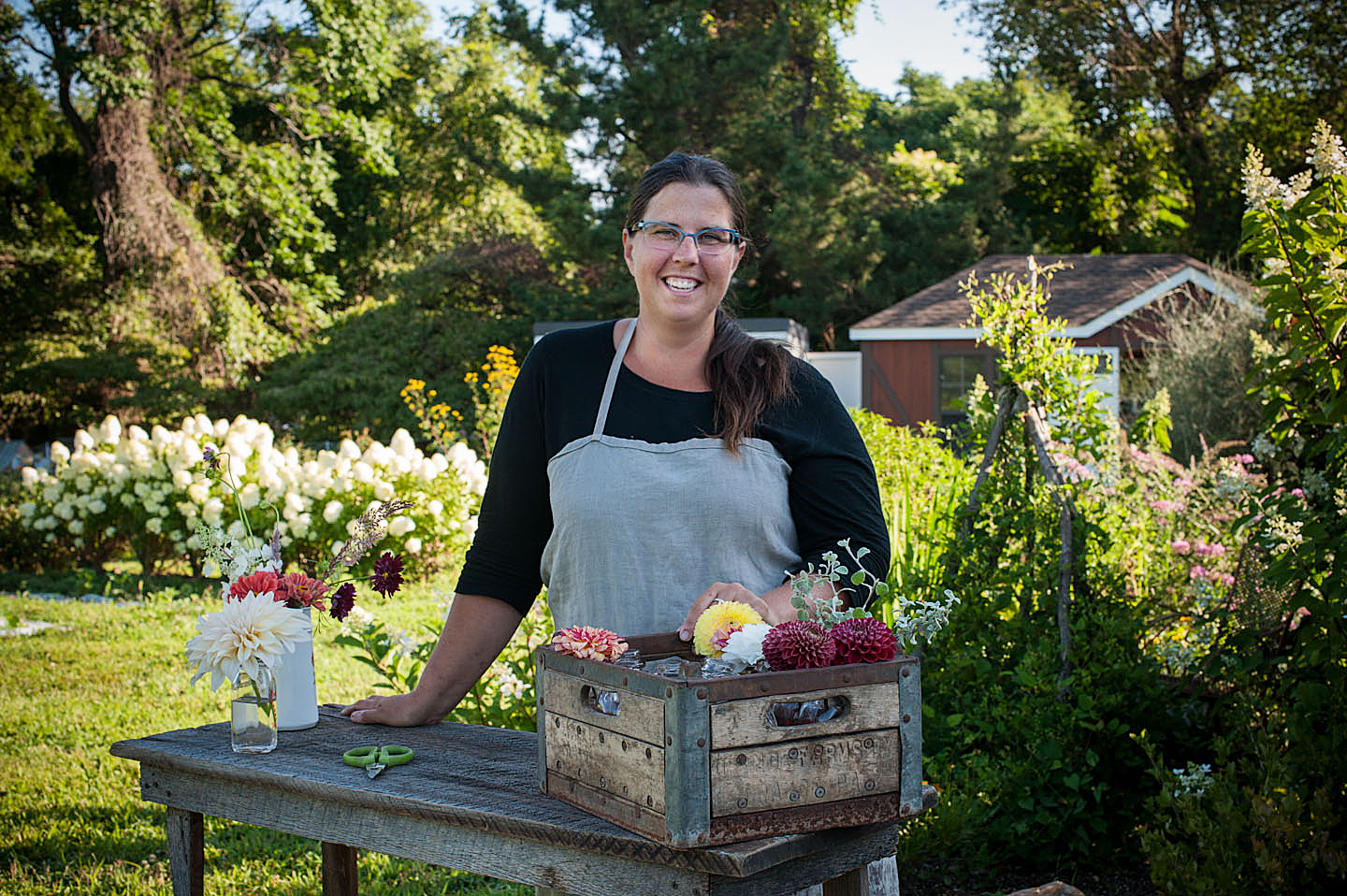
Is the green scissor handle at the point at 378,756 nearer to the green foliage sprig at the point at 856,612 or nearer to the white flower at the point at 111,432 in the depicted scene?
the green foliage sprig at the point at 856,612

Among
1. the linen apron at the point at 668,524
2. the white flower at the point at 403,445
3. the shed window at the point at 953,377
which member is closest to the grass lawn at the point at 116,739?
the linen apron at the point at 668,524

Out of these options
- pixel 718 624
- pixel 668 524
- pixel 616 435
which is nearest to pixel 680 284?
pixel 616 435

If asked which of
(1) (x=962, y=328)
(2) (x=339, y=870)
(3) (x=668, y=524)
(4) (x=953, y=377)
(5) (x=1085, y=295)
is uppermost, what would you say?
(5) (x=1085, y=295)

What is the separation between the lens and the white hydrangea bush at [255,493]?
8625 millimetres

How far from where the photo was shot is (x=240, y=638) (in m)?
2.14

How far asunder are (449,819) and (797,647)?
0.67 meters

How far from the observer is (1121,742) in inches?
152

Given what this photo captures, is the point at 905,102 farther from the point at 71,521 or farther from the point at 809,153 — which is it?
the point at 71,521

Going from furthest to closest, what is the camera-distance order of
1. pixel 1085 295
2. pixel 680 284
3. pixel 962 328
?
pixel 1085 295 → pixel 962 328 → pixel 680 284

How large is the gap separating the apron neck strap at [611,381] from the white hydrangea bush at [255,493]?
6297mm

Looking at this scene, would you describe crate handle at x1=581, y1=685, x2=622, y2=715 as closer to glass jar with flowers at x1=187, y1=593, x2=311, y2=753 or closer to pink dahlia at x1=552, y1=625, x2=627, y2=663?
pink dahlia at x1=552, y1=625, x2=627, y2=663

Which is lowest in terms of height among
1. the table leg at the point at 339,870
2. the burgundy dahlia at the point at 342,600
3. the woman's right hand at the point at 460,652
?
the table leg at the point at 339,870

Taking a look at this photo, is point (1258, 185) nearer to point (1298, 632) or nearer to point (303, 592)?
point (1298, 632)

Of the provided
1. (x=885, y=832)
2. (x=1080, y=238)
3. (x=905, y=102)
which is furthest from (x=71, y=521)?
(x=905, y=102)
